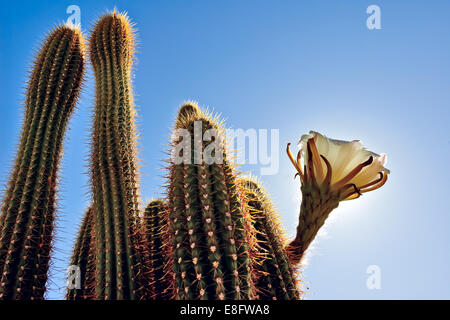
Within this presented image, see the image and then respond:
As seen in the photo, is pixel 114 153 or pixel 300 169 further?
pixel 114 153

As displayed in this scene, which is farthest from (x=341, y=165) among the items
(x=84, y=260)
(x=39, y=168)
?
(x=39, y=168)

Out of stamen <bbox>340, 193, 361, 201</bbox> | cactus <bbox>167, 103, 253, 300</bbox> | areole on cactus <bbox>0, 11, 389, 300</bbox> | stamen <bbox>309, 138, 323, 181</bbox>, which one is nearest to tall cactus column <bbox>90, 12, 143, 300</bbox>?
areole on cactus <bbox>0, 11, 389, 300</bbox>

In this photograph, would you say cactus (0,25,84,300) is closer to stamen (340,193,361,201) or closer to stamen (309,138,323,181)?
stamen (309,138,323,181)

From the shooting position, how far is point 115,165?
10.6 ft

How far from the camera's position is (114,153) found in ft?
10.8

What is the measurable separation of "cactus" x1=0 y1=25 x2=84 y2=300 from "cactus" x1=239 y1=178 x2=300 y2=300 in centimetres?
191

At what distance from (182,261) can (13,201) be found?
2.06 m

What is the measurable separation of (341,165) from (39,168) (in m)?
2.65

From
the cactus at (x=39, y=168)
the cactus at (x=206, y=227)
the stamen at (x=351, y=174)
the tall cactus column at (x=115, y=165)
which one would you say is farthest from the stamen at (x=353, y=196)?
the cactus at (x=39, y=168)

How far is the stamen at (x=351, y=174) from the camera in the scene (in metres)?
2.31

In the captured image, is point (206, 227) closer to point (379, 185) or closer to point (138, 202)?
point (379, 185)
